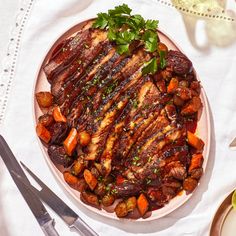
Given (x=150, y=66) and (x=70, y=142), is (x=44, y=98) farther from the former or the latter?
(x=150, y=66)

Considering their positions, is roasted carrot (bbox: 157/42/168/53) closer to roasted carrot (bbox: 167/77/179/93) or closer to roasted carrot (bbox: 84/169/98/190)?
roasted carrot (bbox: 167/77/179/93)

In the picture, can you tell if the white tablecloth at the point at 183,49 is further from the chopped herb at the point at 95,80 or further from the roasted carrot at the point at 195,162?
the chopped herb at the point at 95,80

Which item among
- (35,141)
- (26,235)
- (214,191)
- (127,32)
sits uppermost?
(127,32)

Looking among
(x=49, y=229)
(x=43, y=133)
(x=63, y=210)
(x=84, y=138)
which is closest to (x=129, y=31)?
(x=84, y=138)

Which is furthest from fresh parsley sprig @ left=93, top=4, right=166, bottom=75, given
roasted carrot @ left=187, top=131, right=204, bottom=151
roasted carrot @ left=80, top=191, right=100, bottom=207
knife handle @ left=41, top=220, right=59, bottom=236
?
knife handle @ left=41, top=220, right=59, bottom=236

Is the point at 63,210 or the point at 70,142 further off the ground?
the point at 70,142

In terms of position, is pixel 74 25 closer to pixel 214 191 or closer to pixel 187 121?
pixel 187 121

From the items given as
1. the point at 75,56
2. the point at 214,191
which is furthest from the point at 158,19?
the point at 214,191
